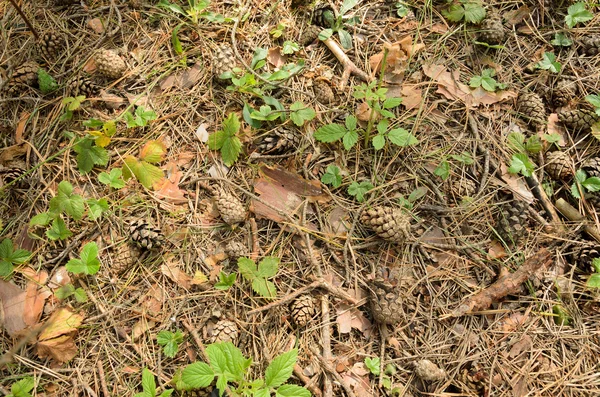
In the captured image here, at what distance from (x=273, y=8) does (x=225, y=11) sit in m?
0.28

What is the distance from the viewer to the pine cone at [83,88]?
2395mm

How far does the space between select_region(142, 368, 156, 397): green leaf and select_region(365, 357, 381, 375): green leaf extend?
0.92 m

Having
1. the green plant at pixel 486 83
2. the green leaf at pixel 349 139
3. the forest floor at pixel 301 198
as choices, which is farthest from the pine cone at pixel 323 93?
the green plant at pixel 486 83

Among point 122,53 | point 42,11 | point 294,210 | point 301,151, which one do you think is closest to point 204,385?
point 294,210

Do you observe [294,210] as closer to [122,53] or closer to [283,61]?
[283,61]

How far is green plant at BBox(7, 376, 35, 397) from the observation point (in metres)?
1.86

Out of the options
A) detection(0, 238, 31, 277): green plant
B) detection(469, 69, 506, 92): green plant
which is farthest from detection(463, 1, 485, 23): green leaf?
detection(0, 238, 31, 277): green plant

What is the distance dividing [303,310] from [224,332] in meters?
0.36

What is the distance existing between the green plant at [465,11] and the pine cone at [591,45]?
640 mm

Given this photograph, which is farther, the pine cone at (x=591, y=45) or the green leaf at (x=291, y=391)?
the pine cone at (x=591, y=45)

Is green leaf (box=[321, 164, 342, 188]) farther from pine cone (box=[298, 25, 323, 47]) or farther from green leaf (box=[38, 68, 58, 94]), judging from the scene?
green leaf (box=[38, 68, 58, 94])

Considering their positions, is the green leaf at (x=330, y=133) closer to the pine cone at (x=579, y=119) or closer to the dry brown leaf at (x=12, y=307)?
the pine cone at (x=579, y=119)

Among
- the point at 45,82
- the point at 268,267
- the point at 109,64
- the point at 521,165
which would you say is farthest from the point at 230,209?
the point at 521,165

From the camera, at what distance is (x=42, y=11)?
2600mm
